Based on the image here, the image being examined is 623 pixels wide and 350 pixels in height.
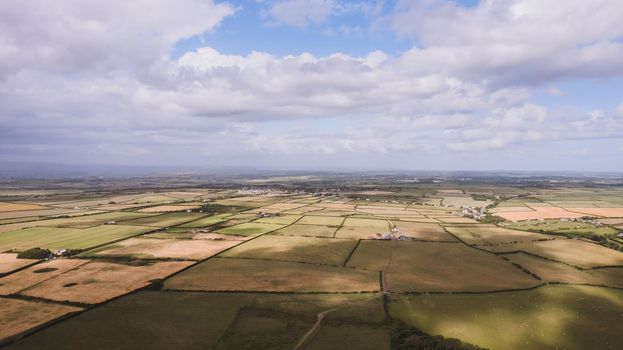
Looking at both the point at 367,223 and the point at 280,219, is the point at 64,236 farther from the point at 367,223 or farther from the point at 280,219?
the point at 367,223

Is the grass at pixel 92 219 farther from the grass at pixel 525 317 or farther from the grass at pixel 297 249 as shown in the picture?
the grass at pixel 525 317

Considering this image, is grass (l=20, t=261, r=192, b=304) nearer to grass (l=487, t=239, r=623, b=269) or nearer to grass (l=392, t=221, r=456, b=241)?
grass (l=392, t=221, r=456, b=241)

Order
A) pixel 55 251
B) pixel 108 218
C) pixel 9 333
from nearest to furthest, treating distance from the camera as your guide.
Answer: pixel 9 333
pixel 55 251
pixel 108 218

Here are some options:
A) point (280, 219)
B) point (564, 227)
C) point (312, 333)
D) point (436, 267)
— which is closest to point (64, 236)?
point (280, 219)

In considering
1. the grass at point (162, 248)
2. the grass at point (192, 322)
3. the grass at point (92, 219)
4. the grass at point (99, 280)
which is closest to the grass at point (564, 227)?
the grass at point (192, 322)

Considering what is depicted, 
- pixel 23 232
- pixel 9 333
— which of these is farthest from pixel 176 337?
pixel 23 232

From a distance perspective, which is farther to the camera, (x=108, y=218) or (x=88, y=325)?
(x=108, y=218)

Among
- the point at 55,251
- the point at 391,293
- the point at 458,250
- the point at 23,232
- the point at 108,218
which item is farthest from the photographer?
the point at 108,218

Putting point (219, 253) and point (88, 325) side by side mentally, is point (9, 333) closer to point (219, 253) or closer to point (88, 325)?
point (88, 325)
